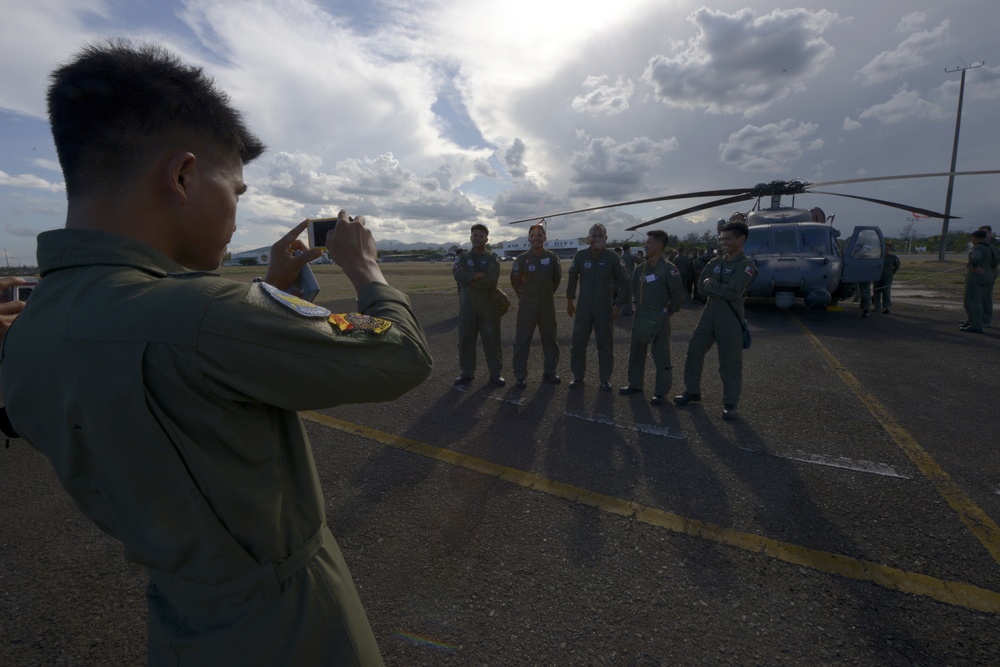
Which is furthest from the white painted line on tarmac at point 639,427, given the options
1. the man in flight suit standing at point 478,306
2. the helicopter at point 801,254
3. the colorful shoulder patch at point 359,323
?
the helicopter at point 801,254

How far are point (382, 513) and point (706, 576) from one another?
1.82 m

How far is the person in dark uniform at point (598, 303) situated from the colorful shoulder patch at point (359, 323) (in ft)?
17.2

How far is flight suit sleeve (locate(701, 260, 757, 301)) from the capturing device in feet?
16.5

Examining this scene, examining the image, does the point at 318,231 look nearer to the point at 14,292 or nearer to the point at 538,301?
the point at 14,292

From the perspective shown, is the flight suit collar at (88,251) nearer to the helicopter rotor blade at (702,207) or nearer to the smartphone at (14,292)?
the smartphone at (14,292)

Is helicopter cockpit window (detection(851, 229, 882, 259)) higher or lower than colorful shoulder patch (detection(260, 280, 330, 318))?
higher

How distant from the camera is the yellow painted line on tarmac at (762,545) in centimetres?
237

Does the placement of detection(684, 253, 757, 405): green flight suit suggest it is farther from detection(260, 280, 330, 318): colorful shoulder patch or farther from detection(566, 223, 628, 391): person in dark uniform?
detection(260, 280, 330, 318): colorful shoulder patch

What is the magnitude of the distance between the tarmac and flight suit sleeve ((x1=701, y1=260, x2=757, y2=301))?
1168 millimetres

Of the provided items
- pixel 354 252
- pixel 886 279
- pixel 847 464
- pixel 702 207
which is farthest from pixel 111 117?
pixel 886 279

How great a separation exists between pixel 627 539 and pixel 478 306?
4.00 m

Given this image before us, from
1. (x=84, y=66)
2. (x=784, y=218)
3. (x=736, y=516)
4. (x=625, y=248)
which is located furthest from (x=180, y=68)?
(x=625, y=248)

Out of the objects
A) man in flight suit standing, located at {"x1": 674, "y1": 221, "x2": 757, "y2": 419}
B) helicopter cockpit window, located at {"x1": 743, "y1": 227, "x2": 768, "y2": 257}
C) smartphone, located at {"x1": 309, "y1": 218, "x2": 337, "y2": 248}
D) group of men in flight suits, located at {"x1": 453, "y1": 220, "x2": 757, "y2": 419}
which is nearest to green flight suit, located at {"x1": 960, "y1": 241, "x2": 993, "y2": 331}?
helicopter cockpit window, located at {"x1": 743, "y1": 227, "x2": 768, "y2": 257}

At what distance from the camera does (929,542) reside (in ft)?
8.95
